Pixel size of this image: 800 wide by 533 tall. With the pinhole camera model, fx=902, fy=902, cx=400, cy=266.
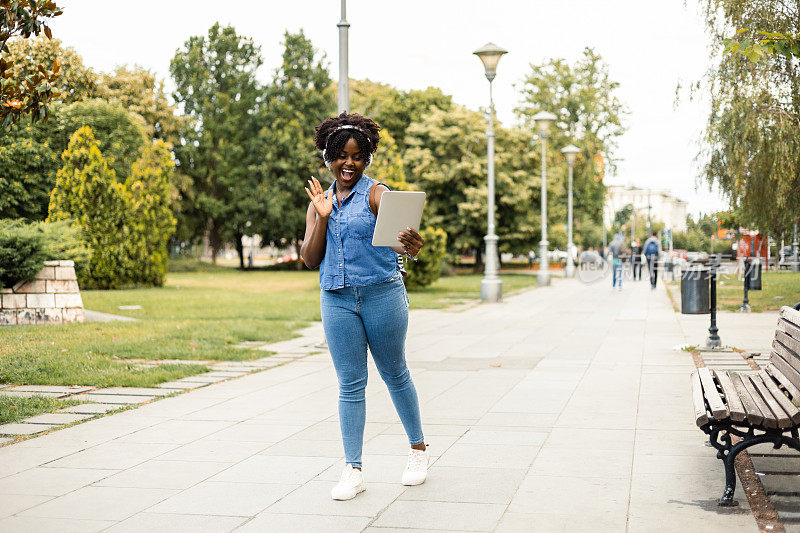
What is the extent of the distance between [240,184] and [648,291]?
32390mm

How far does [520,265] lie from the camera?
59062 mm

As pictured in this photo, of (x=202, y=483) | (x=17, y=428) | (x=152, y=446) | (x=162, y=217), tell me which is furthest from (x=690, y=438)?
(x=162, y=217)

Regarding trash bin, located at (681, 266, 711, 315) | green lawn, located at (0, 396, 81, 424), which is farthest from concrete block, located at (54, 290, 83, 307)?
trash bin, located at (681, 266, 711, 315)

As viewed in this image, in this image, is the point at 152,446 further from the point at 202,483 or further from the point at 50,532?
the point at 50,532

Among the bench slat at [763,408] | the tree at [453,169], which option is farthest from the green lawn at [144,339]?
the tree at [453,169]

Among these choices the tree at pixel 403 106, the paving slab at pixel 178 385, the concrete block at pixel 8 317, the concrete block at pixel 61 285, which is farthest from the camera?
the tree at pixel 403 106

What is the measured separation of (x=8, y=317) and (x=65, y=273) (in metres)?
1.09

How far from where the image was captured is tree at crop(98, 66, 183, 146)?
47438 mm

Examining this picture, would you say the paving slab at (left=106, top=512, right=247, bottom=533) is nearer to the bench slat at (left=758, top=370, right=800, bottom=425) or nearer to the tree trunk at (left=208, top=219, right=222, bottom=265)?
the bench slat at (left=758, top=370, right=800, bottom=425)

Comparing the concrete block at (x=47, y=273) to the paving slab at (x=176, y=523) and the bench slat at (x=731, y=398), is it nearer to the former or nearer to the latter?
the paving slab at (x=176, y=523)

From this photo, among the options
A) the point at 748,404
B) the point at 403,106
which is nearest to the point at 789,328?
the point at 748,404

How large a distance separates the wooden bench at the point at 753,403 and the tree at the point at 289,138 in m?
46.4

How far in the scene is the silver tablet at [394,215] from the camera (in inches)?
166

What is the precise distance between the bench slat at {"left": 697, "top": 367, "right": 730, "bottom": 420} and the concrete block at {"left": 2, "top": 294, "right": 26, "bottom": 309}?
36.7 feet
